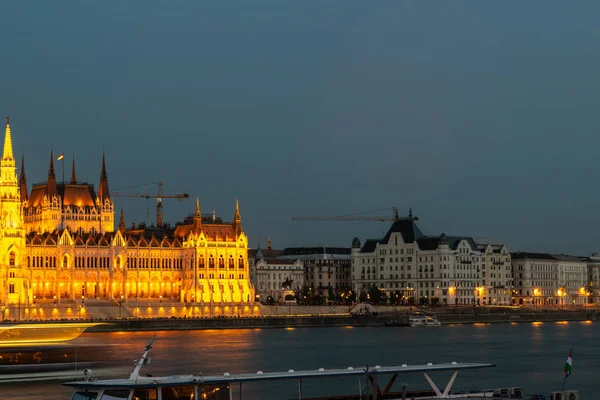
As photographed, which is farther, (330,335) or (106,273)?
(106,273)

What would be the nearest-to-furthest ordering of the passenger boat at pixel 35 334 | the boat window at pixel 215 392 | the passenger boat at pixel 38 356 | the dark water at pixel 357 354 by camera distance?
the boat window at pixel 215 392 → the passenger boat at pixel 38 356 → the dark water at pixel 357 354 → the passenger boat at pixel 35 334

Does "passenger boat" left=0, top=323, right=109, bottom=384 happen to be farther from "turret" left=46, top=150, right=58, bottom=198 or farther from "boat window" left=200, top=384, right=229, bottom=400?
"turret" left=46, top=150, right=58, bottom=198

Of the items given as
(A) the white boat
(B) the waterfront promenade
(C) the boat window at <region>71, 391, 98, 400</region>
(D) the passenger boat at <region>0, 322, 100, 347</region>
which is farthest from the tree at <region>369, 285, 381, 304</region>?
(C) the boat window at <region>71, 391, 98, 400</region>

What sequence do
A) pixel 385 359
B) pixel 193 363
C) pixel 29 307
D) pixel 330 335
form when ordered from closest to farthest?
pixel 193 363
pixel 385 359
pixel 330 335
pixel 29 307

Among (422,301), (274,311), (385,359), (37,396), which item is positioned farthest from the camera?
(422,301)

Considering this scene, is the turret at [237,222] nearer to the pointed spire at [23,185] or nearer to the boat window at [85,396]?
the pointed spire at [23,185]

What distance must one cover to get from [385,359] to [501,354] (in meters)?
10.6

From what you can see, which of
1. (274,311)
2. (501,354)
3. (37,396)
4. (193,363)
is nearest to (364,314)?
(274,311)

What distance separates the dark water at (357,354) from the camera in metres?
64.3

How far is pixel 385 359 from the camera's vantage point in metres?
86.8

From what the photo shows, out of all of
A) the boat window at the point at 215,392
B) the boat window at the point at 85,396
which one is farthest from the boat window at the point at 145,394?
the boat window at the point at 215,392

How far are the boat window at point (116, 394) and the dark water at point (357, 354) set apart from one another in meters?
18.6

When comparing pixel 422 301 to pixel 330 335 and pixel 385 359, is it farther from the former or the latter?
pixel 385 359

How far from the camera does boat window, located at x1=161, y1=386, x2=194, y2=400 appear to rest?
125ft
